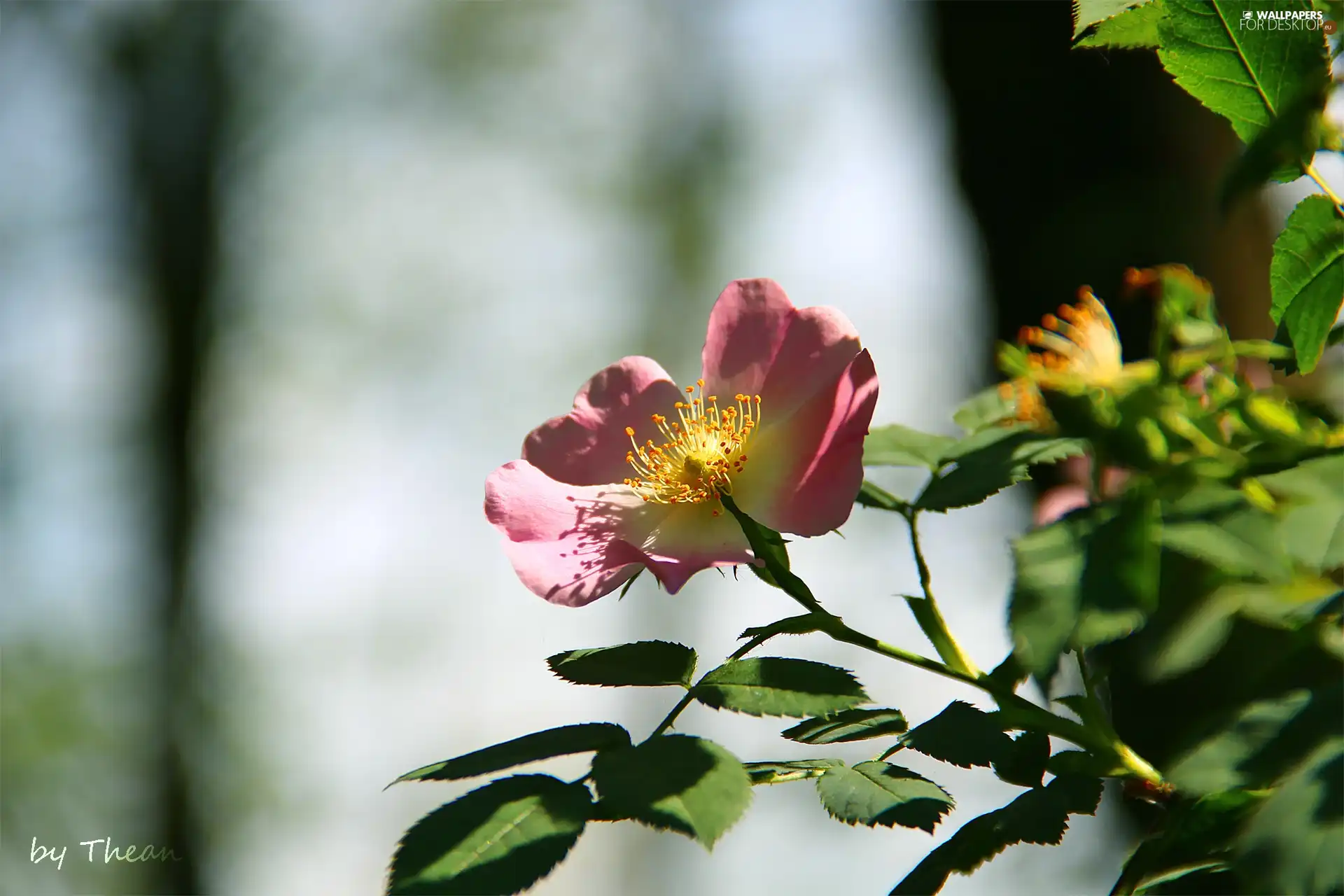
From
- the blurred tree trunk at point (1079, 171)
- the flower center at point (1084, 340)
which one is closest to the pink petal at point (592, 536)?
the flower center at point (1084, 340)

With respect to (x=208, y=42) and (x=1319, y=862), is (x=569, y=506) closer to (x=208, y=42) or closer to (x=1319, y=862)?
(x=1319, y=862)

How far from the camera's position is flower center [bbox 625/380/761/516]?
2.06 feet

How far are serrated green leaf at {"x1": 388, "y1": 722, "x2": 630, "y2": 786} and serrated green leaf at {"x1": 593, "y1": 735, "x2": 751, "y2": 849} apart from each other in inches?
0.8

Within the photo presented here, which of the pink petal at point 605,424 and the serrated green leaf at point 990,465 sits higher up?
the pink petal at point 605,424

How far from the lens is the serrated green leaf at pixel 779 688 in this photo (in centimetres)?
44

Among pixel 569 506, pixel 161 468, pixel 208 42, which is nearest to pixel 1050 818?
pixel 569 506

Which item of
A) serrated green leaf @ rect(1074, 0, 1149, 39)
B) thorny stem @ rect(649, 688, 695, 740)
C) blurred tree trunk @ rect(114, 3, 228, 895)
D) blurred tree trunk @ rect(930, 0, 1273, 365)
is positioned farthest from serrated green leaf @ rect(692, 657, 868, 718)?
blurred tree trunk @ rect(114, 3, 228, 895)

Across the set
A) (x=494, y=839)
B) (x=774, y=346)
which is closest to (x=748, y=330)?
(x=774, y=346)

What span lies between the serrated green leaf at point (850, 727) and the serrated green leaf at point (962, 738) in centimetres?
1

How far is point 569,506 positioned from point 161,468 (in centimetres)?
501

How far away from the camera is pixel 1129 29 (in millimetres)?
517

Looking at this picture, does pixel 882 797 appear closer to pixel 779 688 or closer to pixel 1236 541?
pixel 779 688

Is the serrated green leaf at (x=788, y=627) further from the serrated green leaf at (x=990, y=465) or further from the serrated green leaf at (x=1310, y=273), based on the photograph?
the serrated green leaf at (x=1310, y=273)

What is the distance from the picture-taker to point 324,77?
19.9 ft
